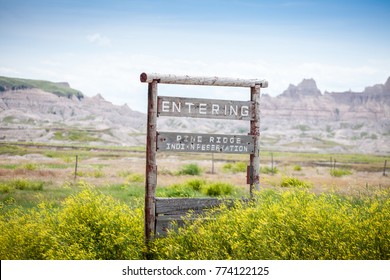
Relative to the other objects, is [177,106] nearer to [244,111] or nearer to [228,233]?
[244,111]

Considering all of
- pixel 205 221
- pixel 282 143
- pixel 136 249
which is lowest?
pixel 282 143

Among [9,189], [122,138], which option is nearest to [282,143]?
[122,138]

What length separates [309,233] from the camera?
6.27 meters

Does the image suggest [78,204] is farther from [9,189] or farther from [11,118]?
[11,118]

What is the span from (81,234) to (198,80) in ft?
9.40

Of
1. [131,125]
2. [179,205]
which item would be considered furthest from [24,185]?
[131,125]

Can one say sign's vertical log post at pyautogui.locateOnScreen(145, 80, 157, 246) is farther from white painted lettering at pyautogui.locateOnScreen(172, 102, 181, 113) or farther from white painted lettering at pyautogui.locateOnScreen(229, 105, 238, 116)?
white painted lettering at pyautogui.locateOnScreen(229, 105, 238, 116)

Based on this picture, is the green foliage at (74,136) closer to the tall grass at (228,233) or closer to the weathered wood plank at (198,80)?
the tall grass at (228,233)

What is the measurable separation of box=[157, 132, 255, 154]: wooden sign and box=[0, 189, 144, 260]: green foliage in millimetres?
1344

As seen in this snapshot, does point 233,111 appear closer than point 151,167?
No

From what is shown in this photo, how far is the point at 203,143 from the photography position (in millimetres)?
7383

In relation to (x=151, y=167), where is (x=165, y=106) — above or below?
above

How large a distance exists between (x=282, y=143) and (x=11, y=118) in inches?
3032

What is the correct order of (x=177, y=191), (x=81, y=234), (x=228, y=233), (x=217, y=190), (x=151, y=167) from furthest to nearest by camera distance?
(x=217, y=190)
(x=177, y=191)
(x=81, y=234)
(x=151, y=167)
(x=228, y=233)
